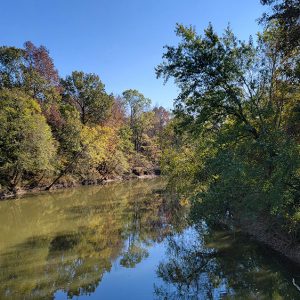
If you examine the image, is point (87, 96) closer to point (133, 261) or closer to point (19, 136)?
point (19, 136)

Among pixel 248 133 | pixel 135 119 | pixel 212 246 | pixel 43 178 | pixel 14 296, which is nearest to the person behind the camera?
pixel 14 296

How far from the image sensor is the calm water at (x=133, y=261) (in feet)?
33.1

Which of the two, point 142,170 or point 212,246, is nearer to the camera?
point 212,246

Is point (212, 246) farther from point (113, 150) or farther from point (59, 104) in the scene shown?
point (113, 150)

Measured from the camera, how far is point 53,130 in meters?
38.8

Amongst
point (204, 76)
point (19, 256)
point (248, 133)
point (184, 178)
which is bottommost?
point (19, 256)

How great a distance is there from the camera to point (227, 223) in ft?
58.1

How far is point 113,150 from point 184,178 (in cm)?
3012

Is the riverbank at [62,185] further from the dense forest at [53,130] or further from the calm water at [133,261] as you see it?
the calm water at [133,261]

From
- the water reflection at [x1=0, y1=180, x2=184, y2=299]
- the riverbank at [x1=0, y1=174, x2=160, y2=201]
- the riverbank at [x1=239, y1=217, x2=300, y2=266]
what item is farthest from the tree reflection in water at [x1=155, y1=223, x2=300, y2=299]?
the riverbank at [x1=0, y1=174, x2=160, y2=201]

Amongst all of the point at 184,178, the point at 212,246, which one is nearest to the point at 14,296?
the point at 212,246

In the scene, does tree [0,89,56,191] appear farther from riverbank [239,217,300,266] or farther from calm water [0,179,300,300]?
riverbank [239,217,300,266]

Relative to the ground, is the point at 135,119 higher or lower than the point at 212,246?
higher

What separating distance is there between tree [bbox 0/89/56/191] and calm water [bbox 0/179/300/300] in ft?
30.6
